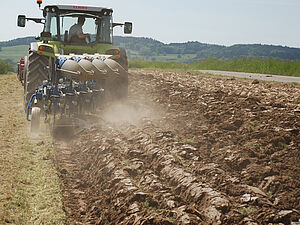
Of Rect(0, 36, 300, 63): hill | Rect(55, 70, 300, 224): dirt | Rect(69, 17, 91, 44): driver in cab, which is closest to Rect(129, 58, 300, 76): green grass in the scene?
Rect(55, 70, 300, 224): dirt

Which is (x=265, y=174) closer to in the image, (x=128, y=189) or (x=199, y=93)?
(x=128, y=189)

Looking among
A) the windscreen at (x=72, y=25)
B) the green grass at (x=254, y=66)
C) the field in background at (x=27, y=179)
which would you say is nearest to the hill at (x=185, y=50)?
the green grass at (x=254, y=66)

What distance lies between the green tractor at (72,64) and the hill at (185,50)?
7387 centimetres

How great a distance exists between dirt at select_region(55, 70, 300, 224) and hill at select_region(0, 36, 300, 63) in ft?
250

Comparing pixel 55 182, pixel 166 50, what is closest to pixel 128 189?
pixel 55 182

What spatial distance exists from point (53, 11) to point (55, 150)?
430 cm

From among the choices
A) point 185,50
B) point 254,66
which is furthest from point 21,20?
point 185,50

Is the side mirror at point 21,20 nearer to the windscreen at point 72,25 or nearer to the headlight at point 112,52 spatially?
the windscreen at point 72,25

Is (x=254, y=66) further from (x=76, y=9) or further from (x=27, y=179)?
(x=27, y=179)

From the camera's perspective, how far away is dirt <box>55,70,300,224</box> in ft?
10.6

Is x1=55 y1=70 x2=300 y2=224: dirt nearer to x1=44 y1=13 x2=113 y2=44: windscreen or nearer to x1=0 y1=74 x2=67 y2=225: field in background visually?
x1=0 y1=74 x2=67 y2=225: field in background

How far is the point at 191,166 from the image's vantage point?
171 inches

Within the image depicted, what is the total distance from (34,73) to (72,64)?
1.85 metres

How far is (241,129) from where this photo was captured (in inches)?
231
